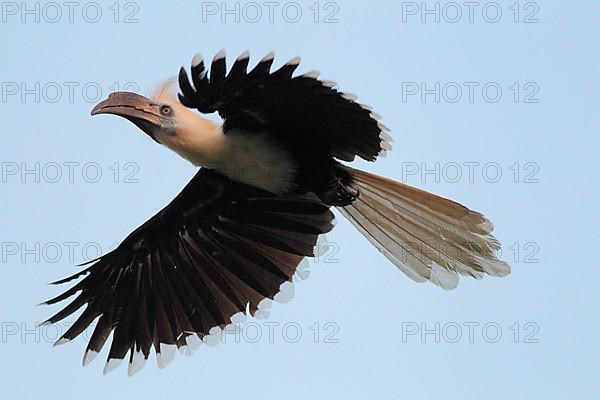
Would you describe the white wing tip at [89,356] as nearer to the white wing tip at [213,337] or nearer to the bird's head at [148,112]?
the white wing tip at [213,337]

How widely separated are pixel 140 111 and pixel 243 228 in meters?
1.25

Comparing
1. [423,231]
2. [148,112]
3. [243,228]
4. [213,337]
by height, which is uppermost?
[148,112]

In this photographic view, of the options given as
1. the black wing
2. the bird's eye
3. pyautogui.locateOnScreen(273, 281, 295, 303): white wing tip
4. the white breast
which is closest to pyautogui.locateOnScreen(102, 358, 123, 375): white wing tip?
the black wing

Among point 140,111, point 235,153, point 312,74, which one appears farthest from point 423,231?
point 140,111

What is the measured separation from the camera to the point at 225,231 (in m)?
7.39

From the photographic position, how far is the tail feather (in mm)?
7008

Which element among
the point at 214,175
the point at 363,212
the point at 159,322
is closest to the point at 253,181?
the point at 214,175

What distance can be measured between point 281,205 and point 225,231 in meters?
0.47

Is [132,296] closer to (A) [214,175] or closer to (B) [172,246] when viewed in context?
(B) [172,246]

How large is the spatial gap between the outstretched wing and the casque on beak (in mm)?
368

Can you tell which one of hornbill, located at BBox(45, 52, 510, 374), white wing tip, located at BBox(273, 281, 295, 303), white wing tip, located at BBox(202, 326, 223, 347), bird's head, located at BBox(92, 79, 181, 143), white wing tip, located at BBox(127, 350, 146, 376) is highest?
bird's head, located at BBox(92, 79, 181, 143)

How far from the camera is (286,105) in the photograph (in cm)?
627

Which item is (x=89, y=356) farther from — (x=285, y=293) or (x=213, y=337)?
(x=285, y=293)

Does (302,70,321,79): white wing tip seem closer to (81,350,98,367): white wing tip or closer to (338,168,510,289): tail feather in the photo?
(338,168,510,289): tail feather
